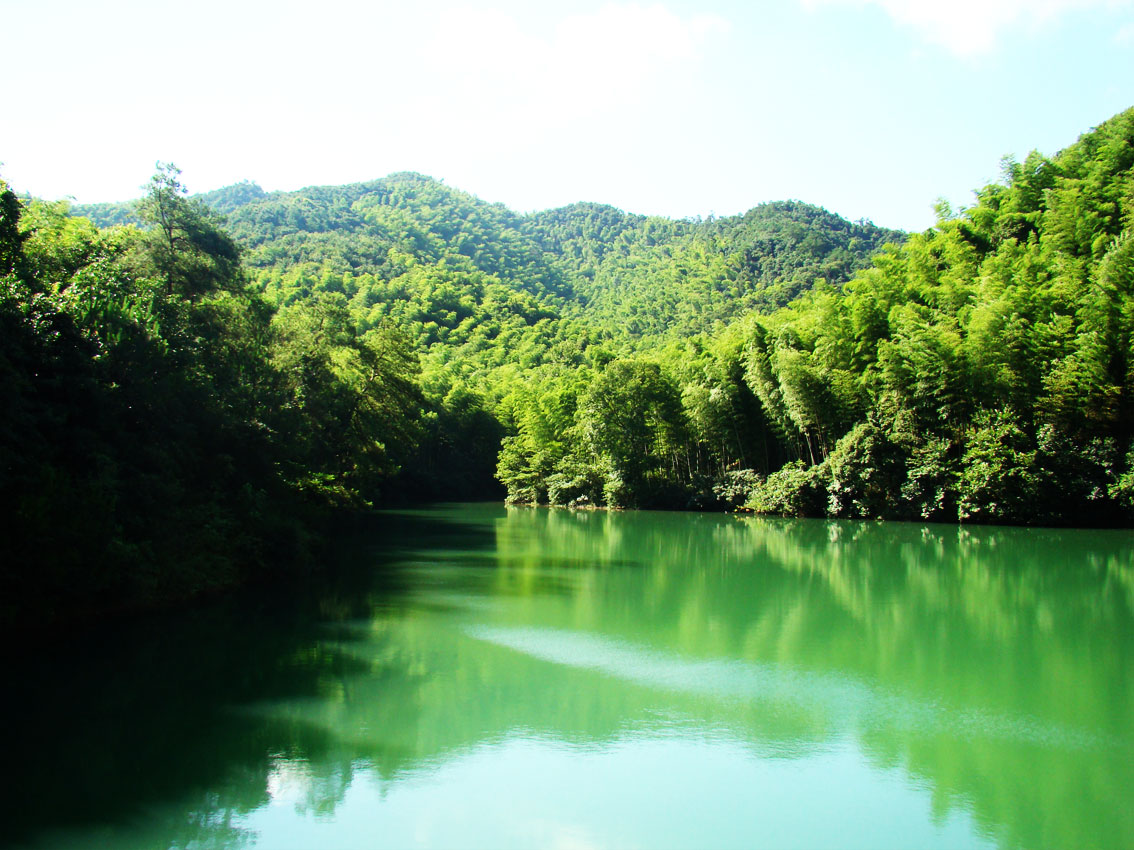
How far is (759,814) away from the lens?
6.91 m

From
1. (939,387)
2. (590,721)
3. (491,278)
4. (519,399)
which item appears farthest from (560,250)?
(590,721)

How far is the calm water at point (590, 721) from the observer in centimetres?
675

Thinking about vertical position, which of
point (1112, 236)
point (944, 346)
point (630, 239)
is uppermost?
point (630, 239)

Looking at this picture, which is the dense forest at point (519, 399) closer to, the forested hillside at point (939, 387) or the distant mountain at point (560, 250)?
the forested hillside at point (939, 387)

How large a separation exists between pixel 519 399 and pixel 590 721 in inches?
1820

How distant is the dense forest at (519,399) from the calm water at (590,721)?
2259mm

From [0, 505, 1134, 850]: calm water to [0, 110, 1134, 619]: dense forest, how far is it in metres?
2.26

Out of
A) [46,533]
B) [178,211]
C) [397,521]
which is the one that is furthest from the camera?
[397,521]

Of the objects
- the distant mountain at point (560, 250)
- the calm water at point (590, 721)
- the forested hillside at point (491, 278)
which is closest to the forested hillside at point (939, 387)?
the forested hillside at point (491, 278)

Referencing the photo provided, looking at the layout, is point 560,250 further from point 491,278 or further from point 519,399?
point 519,399

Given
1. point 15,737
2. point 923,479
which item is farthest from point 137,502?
point 923,479

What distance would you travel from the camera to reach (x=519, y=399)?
55.1m

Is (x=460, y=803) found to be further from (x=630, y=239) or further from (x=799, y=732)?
(x=630, y=239)

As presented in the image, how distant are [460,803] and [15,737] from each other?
187 inches
